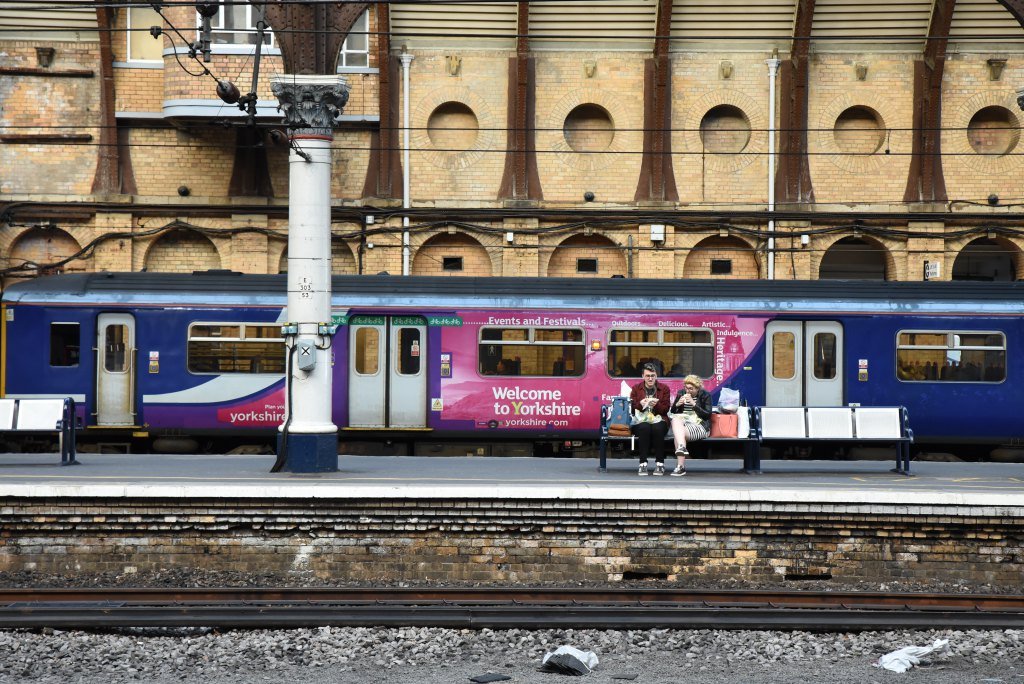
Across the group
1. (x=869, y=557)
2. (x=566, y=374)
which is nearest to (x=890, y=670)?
(x=869, y=557)

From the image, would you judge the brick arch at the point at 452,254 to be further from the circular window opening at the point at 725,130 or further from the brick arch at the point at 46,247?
the brick arch at the point at 46,247

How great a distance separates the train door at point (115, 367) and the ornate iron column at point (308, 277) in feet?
17.4

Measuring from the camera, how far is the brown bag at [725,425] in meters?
15.3

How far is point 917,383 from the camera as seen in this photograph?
19.5 metres

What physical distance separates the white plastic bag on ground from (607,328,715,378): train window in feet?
33.1

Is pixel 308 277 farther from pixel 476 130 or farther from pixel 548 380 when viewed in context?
pixel 476 130

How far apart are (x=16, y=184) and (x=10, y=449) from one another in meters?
8.01

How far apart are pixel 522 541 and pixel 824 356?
9.04 meters

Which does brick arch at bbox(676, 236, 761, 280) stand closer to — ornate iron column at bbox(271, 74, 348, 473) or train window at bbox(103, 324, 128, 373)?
train window at bbox(103, 324, 128, 373)

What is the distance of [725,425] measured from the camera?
15.4 metres

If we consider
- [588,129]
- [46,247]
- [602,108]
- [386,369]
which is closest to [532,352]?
[386,369]

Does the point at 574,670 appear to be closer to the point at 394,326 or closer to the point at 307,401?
the point at 307,401

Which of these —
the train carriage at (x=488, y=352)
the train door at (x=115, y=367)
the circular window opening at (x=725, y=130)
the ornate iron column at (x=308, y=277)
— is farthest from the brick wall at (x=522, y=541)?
the circular window opening at (x=725, y=130)

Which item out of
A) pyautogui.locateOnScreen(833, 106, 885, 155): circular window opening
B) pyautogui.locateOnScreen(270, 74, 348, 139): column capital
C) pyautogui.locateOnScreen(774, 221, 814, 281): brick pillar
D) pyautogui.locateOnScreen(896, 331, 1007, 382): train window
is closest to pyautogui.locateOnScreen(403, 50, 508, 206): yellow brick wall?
pyautogui.locateOnScreen(774, 221, 814, 281): brick pillar
